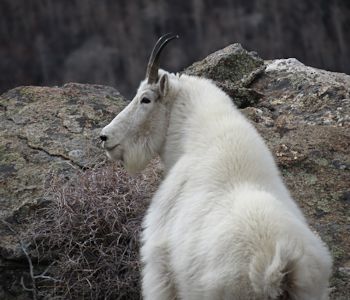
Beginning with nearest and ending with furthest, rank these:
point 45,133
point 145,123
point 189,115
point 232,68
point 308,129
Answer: point 189,115 < point 145,123 < point 308,129 < point 45,133 < point 232,68

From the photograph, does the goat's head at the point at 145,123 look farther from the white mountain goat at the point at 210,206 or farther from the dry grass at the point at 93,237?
the dry grass at the point at 93,237

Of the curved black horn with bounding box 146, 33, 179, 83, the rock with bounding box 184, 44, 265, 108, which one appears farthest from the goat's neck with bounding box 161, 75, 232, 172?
the rock with bounding box 184, 44, 265, 108

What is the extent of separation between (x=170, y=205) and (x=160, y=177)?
136 centimetres

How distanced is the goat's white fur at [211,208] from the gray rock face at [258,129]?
0.97 m

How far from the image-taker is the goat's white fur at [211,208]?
11.6ft

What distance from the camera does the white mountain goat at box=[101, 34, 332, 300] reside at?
3.54 metres

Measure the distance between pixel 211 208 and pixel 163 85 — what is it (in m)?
1.03

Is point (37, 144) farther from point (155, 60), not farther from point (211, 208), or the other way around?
point (211, 208)

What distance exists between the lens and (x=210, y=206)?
399cm

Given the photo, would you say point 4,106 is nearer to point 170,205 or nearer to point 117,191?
point 117,191

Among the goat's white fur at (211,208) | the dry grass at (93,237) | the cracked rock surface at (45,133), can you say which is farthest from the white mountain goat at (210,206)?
the cracked rock surface at (45,133)

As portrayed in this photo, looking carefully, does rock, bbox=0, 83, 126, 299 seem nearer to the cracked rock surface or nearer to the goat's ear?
the cracked rock surface

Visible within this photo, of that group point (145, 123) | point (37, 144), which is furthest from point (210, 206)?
point (37, 144)

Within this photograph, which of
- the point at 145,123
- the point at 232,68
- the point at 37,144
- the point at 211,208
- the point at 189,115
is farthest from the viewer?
the point at 232,68
